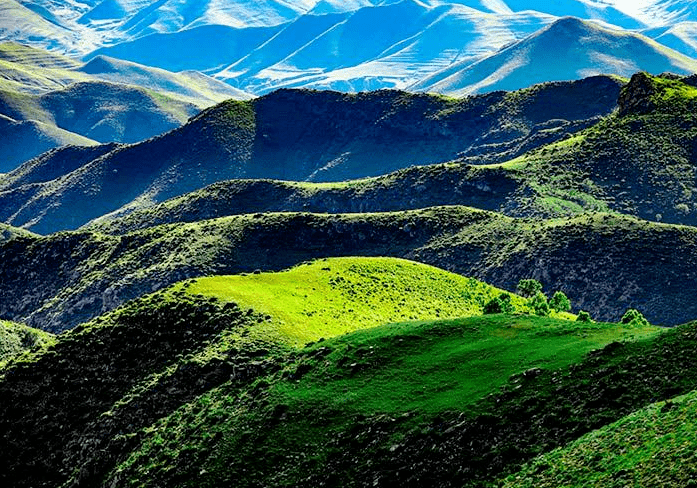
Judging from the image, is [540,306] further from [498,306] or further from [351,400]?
[351,400]

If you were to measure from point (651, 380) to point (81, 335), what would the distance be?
66.5 metres

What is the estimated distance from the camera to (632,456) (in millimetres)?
45562

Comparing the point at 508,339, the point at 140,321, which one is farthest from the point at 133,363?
the point at 508,339

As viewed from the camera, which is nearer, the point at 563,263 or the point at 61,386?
the point at 61,386

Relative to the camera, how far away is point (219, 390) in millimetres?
82250

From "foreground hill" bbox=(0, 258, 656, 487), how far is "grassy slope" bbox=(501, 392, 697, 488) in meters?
6.96

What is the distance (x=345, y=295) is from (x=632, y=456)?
2536 inches

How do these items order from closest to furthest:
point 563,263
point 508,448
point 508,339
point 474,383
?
1. point 508,448
2. point 474,383
3. point 508,339
4. point 563,263

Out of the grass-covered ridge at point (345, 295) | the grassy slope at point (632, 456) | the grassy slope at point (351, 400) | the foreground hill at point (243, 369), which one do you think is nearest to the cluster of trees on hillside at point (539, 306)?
the grass-covered ridge at point (345, 295)

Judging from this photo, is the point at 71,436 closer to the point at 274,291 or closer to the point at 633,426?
the point at 274,291

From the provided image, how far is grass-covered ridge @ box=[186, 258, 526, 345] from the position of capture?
95.4m

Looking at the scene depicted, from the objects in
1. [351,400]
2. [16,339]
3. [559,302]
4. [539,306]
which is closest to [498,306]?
[539,306]

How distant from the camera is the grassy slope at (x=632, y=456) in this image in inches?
1689

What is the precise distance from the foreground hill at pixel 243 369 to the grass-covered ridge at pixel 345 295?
35cm
